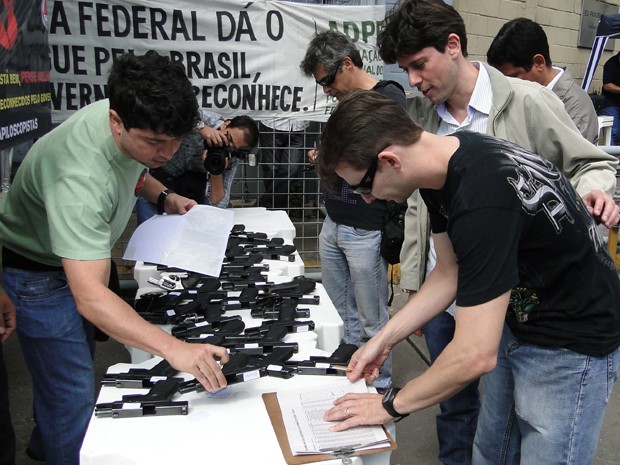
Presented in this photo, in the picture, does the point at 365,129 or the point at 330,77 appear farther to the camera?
the point at 330,77

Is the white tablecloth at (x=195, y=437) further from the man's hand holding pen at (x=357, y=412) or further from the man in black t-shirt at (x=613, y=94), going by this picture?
the man in black t-shirt at (x=613, y=94)

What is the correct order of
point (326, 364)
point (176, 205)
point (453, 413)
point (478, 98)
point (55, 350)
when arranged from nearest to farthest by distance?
point (326, 364) < point (55, 350) < point (478, 98) < point (453, 413) < point (176, 205)

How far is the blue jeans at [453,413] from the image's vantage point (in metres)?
2.23

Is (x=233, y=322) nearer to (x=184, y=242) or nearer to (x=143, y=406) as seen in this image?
(x=184, y=242)

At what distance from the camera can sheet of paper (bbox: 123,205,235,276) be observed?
6.56ft

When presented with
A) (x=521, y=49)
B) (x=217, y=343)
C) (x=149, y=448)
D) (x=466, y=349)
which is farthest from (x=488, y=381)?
(x=521, y=49)

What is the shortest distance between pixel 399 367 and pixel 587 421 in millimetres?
2090

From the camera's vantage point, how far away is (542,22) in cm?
777

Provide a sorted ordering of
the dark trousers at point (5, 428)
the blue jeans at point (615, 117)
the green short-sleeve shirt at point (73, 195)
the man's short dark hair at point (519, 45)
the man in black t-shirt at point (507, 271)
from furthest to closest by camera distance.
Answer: the blue jeans at point (615, 117)
the man's short dark hair at point (519, 45)
the dark trousers at point (5, 428)
the green short-sleeve shirt at point (73, 195)
the man in black t-shirt at point (507, 271)

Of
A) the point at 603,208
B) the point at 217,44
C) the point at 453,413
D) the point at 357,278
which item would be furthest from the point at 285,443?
the point at 217,44

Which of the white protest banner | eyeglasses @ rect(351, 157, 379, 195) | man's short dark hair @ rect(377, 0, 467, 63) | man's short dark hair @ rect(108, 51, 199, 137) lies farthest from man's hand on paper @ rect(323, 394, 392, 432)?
the white protest banner

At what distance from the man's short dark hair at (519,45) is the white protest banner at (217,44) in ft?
6.02

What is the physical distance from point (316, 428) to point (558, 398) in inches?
23.2

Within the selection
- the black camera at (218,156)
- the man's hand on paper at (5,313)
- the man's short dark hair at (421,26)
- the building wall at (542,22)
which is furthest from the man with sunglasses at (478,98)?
the building wall at (542,22)
